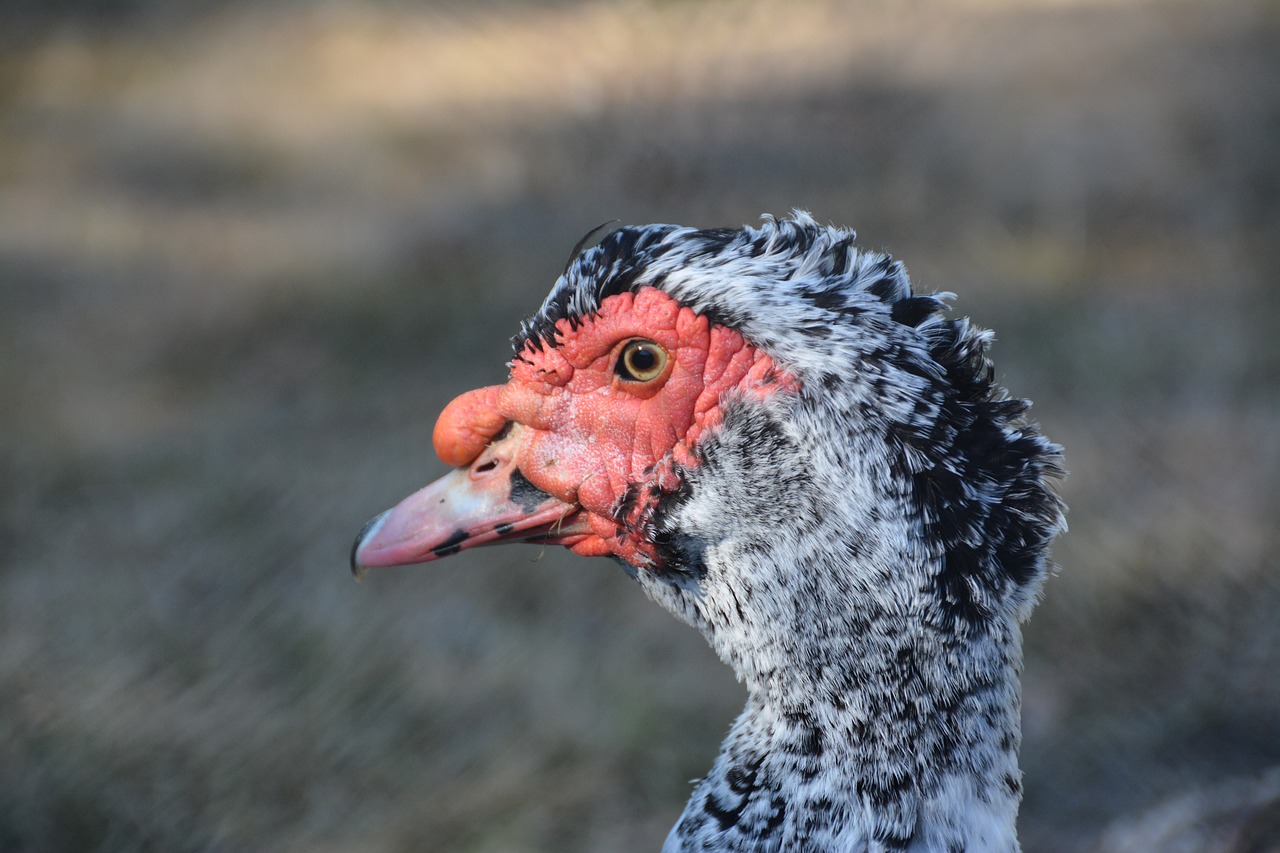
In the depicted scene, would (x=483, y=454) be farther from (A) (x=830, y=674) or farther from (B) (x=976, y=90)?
(B) (x=976, y=90)

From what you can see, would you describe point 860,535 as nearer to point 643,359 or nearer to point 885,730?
point 885,730

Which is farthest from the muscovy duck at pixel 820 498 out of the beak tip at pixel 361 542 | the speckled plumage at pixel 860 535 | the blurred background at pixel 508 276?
the blurred background at pixel 508 276

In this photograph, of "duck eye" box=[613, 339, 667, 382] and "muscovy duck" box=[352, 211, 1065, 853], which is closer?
"muscovy duck" box=[352, 211, 1065, 853]

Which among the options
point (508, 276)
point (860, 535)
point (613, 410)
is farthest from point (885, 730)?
point (508, 276)

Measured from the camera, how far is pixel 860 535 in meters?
1.48

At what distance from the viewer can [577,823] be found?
10.1 feet

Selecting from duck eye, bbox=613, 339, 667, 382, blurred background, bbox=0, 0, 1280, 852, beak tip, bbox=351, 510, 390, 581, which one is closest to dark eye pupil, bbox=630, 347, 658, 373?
duck eye, bbox=613, 339, 667, 382

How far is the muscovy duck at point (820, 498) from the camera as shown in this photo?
4.83 feet

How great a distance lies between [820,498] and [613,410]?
330 millimetres

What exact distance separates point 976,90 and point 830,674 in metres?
4.54

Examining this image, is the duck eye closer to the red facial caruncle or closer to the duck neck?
the red facial caruncle

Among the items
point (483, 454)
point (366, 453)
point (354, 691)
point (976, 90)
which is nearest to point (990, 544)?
point (483, 454)

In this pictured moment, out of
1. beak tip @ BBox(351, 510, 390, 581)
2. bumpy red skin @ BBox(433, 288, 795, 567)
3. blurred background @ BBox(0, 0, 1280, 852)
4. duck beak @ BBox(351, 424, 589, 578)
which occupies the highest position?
blurred background @ BBox(0, 0, 1280, 852)

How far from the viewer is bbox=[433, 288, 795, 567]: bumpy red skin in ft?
5.07
